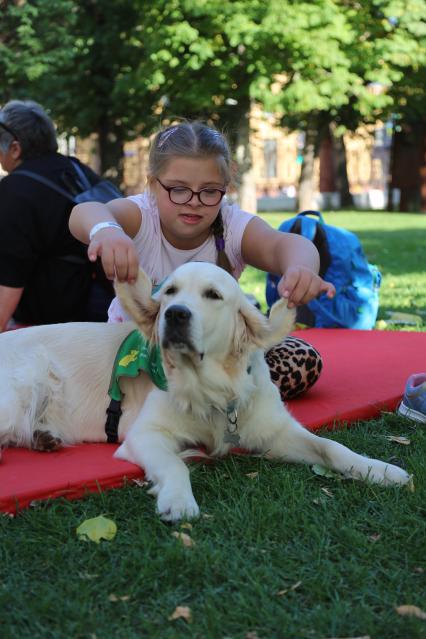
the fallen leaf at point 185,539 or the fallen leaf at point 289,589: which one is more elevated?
the fallen leaf at point 289,589

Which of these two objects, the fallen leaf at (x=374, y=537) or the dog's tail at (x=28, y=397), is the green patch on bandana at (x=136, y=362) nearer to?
the dog's tail at (x=28, y=397)

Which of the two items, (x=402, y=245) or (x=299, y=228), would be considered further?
(x=402, y=245)

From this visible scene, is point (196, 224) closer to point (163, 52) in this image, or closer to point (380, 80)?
point (163, 52)

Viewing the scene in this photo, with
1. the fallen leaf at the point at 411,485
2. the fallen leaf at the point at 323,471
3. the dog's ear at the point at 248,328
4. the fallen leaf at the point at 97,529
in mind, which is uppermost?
the dog's ear at the point at 248,328

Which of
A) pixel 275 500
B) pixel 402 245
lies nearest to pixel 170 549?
pixel 275 500

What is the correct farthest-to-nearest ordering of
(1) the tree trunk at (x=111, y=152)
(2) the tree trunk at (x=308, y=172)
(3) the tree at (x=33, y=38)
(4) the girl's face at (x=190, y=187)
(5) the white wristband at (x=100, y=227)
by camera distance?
1. (2) the tree trunk at (x=308, y=172)
2. (1) the tree trunk at (x=111, y=152)
3. (3) the tree at (x=33, y=38)
4. (4) the girl's face at (x=190, y=187)
5. (5) the white wristband at (x=100, y=227)

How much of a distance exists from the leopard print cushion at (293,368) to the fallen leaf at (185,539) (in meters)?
1.54

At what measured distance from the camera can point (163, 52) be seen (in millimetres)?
22562

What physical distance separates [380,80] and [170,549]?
2399cm

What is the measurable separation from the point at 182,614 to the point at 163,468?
865 mm

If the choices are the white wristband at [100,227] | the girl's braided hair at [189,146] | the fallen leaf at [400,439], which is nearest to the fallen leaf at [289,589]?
the fallen leaf at [400,439]

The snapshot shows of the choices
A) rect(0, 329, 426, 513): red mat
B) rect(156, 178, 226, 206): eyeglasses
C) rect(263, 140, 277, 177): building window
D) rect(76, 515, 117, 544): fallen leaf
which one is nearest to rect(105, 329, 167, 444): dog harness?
rect(0, 329, 426, 513): red mat

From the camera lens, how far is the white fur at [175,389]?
2.95 m

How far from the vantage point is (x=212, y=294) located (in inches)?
117
